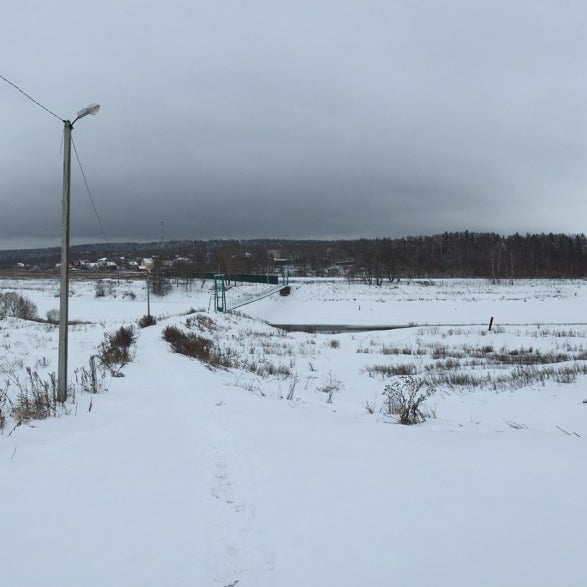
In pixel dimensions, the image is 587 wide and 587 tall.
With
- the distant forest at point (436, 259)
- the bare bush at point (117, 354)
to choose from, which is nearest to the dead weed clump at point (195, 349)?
the bare bush at point (117, 354)

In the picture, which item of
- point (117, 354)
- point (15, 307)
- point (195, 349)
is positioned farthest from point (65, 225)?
point (15, 307)

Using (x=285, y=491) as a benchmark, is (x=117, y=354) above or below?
below

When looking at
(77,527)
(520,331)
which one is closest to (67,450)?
(77,527)

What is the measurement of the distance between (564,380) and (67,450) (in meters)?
10.3

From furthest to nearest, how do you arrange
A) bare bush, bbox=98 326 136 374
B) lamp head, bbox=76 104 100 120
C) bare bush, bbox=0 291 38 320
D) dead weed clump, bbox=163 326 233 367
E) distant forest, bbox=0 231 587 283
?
distant forest, bbox=0 231 587 283
bare bush, bbox=0 291 38 320
dead weed clump, bbox=163 326 233 367
bare bush, bbox=98 326 136 374
lamp head, bbox=76 104 100 120

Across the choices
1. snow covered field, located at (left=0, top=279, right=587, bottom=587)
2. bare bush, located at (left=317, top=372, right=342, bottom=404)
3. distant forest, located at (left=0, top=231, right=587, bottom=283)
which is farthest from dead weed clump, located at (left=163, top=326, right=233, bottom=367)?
distant forest, located at (left=0, top=231, right=587, bottom=283)

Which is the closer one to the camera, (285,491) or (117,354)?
(285,491)

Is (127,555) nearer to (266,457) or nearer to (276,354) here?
(266,457)

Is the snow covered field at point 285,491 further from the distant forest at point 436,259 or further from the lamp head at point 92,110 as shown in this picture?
the distant forest at point 436,259

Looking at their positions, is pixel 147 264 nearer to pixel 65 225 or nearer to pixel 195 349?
pixel 195 349

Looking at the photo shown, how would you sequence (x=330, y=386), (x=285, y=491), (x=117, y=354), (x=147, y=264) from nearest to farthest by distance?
(x=285, y=491), (x=330, y=386), (x=117, y=354), (x=147, y=264)

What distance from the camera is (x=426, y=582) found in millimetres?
2531

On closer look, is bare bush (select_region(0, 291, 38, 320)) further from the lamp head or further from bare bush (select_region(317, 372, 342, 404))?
the lamp head

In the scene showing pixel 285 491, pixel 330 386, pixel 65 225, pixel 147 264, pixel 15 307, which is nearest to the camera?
pixel 285 491
